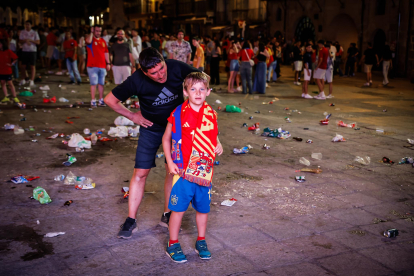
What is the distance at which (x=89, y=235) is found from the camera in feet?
13.1

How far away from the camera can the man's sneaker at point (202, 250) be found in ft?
11.7

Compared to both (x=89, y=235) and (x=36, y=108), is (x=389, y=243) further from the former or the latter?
(x=36, y=108)

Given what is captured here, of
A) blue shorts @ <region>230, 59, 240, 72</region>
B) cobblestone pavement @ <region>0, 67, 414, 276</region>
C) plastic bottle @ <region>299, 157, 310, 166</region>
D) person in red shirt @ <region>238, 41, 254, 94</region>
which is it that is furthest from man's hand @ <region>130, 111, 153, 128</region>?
blue shorts @ <region>230, 59, 240, 72</region>

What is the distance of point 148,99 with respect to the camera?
3.90 m

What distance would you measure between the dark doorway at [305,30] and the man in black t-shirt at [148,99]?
28.5m

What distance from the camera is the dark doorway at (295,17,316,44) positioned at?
3091 centimetres

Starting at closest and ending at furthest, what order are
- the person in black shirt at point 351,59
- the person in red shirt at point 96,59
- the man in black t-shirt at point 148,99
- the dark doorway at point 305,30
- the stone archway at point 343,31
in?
the man in black t-shirt at point 148,99
the person in red shirt at point 96,59
the person in black shirt at point 351,59
the stone archway at point 343,31
the dark doorway at point 305,30

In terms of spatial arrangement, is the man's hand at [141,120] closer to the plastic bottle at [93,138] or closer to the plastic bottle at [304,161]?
the plastic bottle at [304,161]

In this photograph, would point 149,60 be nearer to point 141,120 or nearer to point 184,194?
point 141,120

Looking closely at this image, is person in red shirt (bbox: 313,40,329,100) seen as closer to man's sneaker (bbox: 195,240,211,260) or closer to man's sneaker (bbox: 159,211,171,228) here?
man's sneaker (bbox: 159,211,171,228)

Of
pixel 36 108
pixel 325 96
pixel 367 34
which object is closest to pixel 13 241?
pixel 36 108

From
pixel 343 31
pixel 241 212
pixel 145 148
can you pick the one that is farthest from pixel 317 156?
pixel 343 31

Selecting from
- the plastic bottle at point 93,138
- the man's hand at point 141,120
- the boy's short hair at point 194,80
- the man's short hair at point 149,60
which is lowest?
the plastic bottle at point 93,138

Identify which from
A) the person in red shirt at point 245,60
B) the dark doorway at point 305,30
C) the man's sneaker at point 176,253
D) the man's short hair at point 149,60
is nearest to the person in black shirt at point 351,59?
the dark doorway at point 305,30
